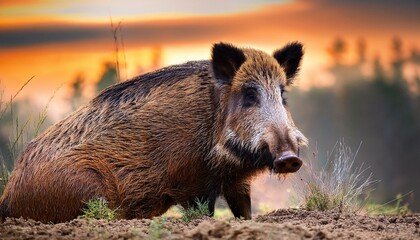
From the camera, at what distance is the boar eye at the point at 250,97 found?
944 cm

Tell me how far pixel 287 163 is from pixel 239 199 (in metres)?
1.39

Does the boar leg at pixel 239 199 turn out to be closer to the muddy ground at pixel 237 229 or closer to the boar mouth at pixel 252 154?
the boar mouth at pixel 252 154

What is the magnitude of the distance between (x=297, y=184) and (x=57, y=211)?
3048mm

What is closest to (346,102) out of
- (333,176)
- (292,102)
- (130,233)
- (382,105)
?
(382,105)

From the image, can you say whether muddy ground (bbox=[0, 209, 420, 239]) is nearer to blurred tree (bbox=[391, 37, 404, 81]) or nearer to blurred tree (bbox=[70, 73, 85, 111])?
blurred tree (bbox=[70, 73, 85, 111])

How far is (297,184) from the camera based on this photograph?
10352 millimetres

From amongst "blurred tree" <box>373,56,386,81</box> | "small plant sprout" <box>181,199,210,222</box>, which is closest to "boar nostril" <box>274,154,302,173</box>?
"small plant sprout" <box>181,199,210,222</box>

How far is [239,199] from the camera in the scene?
9789 millimetres

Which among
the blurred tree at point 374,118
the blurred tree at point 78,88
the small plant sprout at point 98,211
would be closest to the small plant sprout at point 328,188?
the small plant sprout at point 98,211

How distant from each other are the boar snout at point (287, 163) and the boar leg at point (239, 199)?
46.2 inches

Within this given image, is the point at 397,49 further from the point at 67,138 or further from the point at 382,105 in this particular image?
the point at 67,138

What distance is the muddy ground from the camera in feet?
20.8

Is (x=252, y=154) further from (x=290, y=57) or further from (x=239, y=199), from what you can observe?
(x=290, y=57)

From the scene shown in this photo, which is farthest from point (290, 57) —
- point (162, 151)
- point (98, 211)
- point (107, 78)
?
point (107, 78)
